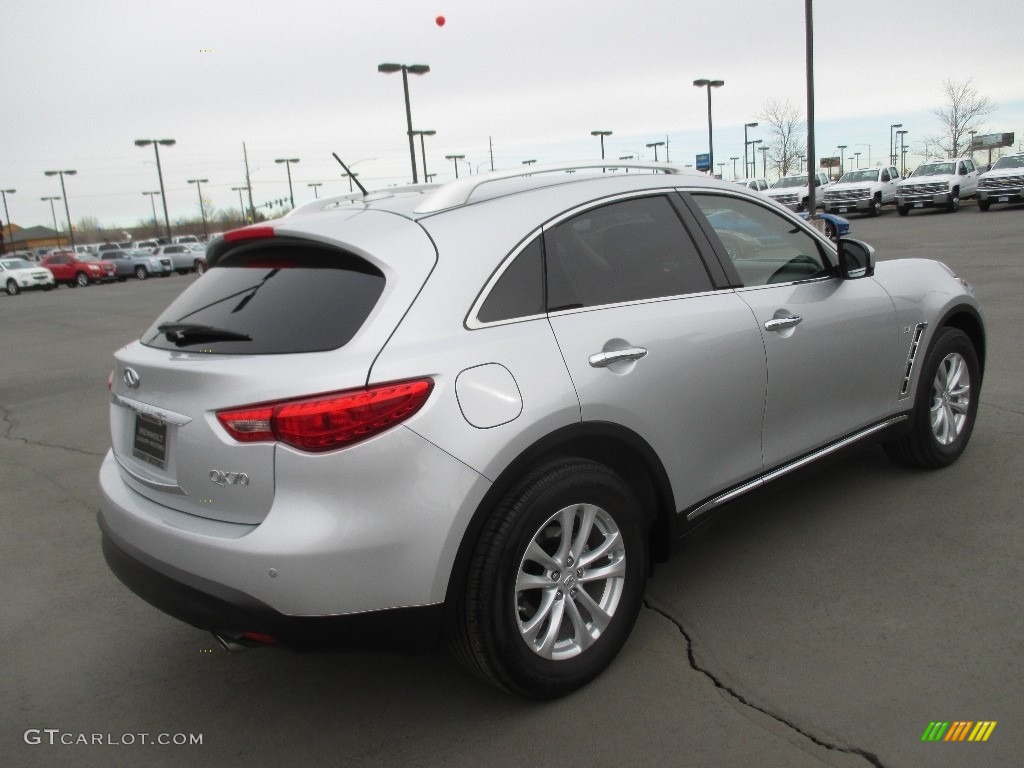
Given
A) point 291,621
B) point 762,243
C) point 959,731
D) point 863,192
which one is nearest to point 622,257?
point 762,243

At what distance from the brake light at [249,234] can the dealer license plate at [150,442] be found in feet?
2.30

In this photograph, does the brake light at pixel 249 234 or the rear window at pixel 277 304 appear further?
the brake light at pixel 249 234

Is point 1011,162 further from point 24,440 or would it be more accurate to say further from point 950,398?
Answer: point 24,440

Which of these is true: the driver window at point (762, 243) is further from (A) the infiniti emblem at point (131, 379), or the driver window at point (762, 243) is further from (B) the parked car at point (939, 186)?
(B) the parked car at point (939, 186)

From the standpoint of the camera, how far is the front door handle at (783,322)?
11.6ft

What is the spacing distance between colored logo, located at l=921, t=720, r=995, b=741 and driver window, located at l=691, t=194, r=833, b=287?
1.79 metres

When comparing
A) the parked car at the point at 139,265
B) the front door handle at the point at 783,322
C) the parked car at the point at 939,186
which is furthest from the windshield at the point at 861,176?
the front door handle at the point at 783,322

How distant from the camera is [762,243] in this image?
3.87 m

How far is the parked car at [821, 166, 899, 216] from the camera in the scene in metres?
36.2

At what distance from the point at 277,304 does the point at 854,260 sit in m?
2.74

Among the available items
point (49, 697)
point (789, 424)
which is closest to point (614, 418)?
point (789, 424)

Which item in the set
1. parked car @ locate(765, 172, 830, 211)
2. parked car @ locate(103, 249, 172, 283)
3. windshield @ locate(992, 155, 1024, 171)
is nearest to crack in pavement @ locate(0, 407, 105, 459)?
parked car @ locate(765, 172, 830, 211)

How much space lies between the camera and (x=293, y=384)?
7.97ft

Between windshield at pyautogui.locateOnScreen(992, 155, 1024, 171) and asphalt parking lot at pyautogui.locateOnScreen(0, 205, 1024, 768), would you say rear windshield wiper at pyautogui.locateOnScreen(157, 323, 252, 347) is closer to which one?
asphalt parking lot at pyautogui.locateOnScreen(0, 205, 1024, 768)
